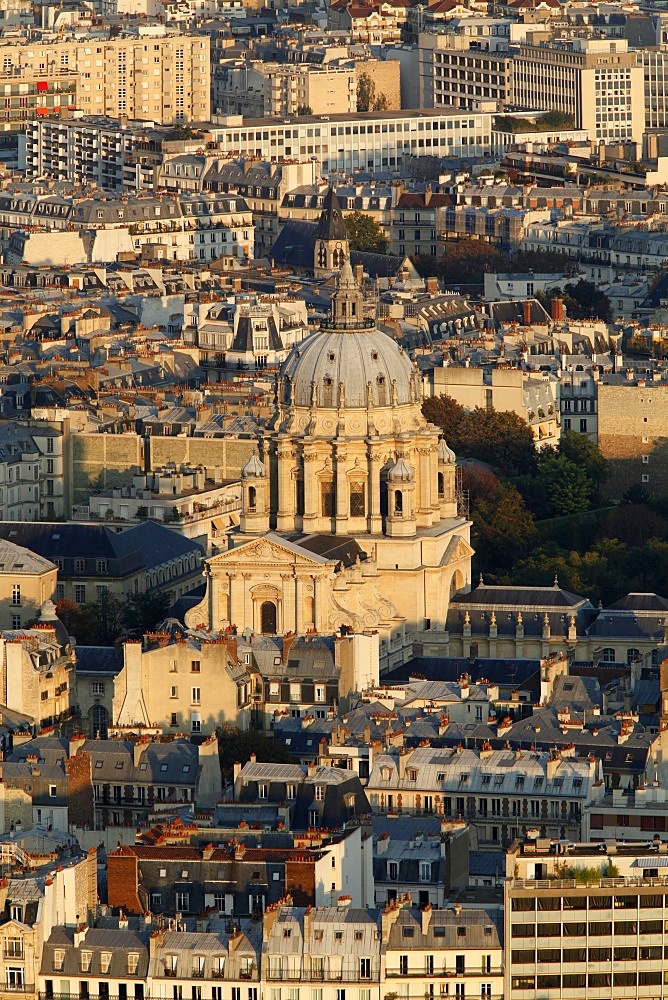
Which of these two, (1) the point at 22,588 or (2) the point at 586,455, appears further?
(2) the point at 586,455

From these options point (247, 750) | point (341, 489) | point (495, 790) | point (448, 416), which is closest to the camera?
point (495, 790)

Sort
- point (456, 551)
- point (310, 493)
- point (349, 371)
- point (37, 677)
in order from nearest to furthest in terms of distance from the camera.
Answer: point (37, 677) < point (310, 493) < point (349, 371) < point (456, 551)

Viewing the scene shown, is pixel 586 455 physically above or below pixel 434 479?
below

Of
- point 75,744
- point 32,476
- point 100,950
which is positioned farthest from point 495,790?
point 32,476

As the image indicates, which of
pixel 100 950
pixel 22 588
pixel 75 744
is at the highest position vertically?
pixel 22 588

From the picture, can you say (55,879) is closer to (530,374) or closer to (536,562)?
(536,562)

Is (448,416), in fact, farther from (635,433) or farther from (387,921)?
(387,921)

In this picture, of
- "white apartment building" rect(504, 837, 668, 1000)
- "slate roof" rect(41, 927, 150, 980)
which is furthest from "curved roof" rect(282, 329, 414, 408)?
"white apartment building" rect(504, 837, 668, 1000)
